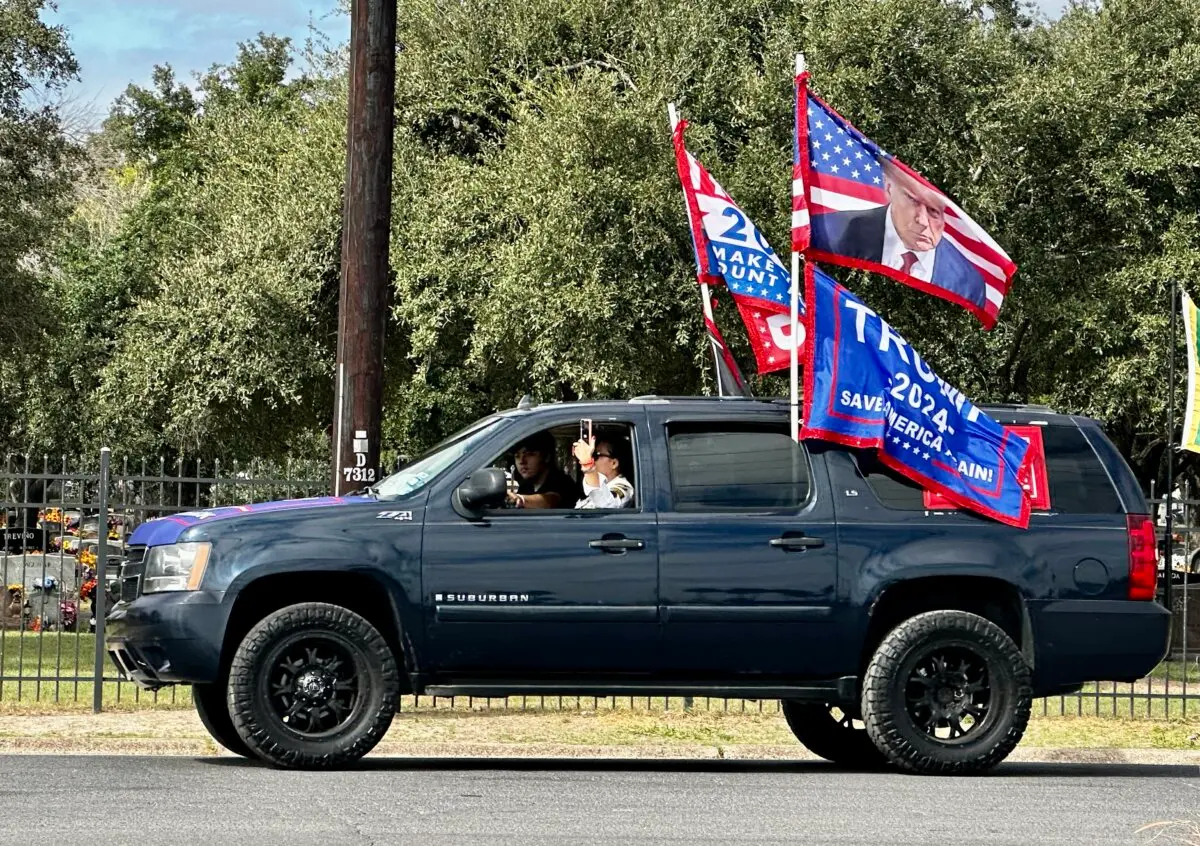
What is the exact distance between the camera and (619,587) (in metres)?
9.80

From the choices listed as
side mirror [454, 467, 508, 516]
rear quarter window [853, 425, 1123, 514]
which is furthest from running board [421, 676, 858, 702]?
rear quarter window [853, 425, 1123, 514]

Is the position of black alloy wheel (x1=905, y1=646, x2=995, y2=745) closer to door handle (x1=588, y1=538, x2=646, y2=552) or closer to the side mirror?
door handle (x1=588, y1=538, x2=646, y2=552)

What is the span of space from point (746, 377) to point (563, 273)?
9.97ft

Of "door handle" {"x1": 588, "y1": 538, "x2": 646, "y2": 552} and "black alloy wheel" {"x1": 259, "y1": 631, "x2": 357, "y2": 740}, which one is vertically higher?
"door handle" {"x1": 588, "y1": 538, "x2": 646, "y2": 552}

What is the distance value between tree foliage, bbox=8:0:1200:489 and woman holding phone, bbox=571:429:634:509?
415 inches

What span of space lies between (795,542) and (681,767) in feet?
5.65

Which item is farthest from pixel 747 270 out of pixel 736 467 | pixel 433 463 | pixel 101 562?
pixel 101 562

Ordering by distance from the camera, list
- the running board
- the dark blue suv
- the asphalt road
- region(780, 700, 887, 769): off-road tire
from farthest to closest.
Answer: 1. region(780, 700, 887, 769): off-road tire
2. the running board
3. the dark blue suv
4. the asphalt road

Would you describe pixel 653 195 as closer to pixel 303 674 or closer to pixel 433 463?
pixel 433 463

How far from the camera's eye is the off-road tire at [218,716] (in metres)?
10.4

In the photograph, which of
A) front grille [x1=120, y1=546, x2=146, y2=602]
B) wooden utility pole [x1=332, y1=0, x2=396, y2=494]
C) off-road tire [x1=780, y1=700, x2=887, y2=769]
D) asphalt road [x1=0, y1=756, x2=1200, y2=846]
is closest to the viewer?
asphalt road [x1=0, y1=756, x2=1200, y2=846]

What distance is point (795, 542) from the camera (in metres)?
9.91

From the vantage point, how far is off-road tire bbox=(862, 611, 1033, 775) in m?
9.95

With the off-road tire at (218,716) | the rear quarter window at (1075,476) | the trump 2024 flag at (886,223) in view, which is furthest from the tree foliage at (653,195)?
the off-road tire at (218,716)
